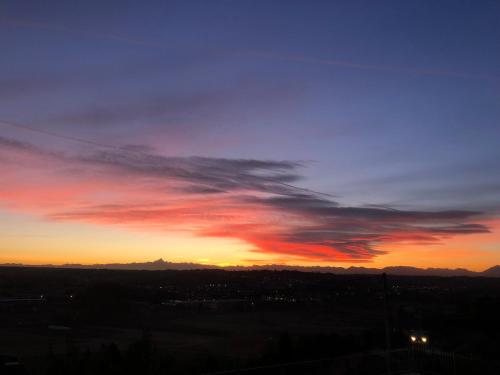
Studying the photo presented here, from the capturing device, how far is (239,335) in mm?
51312

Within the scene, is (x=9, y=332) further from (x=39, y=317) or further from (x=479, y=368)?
(x=479, y=368)

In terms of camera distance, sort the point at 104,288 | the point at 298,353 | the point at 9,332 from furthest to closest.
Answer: the point at 104,288
the point at 9,332
the point at 298,353

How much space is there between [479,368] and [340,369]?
16.2 ft

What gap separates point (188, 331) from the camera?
56625 mm

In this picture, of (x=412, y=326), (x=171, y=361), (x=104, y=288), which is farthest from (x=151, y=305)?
(x=171, y=361)

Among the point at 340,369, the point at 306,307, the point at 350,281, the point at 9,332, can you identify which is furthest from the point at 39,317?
the point at 350,281

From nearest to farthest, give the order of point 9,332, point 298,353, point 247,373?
1. point 247,373
2. point 298,353
3. point 9,332

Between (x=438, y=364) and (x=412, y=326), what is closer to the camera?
(x=438, y=364)

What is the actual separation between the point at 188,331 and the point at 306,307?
35.9 meters

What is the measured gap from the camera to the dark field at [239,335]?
1955 cm

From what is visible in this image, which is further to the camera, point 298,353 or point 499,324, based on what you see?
point 499,324

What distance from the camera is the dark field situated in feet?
64.1

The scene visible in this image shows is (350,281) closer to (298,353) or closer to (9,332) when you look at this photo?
(9,332)

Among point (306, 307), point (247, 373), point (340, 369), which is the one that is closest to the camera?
point (247, 373)
